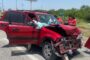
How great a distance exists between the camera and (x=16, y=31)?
11359 millimetres

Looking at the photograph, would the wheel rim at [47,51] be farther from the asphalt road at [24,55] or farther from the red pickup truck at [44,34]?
the asphalt road at [24,55]

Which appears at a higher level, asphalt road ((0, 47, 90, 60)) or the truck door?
the truck door

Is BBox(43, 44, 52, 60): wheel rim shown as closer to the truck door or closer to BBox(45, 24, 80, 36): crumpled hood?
BBox(45, 24, 80, 36): crumpled hood

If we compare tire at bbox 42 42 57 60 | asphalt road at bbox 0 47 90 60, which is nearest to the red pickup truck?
tire at bbox 42 42 57 60

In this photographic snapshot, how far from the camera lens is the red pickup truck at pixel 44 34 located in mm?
9953

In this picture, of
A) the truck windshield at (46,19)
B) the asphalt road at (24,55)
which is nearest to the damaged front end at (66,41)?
the asphalt road at (24,55)

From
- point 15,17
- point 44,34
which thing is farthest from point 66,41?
point 15,17

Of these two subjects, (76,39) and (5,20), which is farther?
(5,20)

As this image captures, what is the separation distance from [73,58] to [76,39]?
0.84 m

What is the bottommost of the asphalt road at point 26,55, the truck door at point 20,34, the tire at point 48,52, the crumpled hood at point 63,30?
the asphalt road at point 26,55

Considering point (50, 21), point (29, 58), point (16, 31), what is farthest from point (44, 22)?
point (29, 58)

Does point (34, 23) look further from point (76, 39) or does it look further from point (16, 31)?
point (76, 39)

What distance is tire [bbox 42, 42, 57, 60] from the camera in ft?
33.0

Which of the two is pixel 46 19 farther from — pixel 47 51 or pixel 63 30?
pixel 47 51
